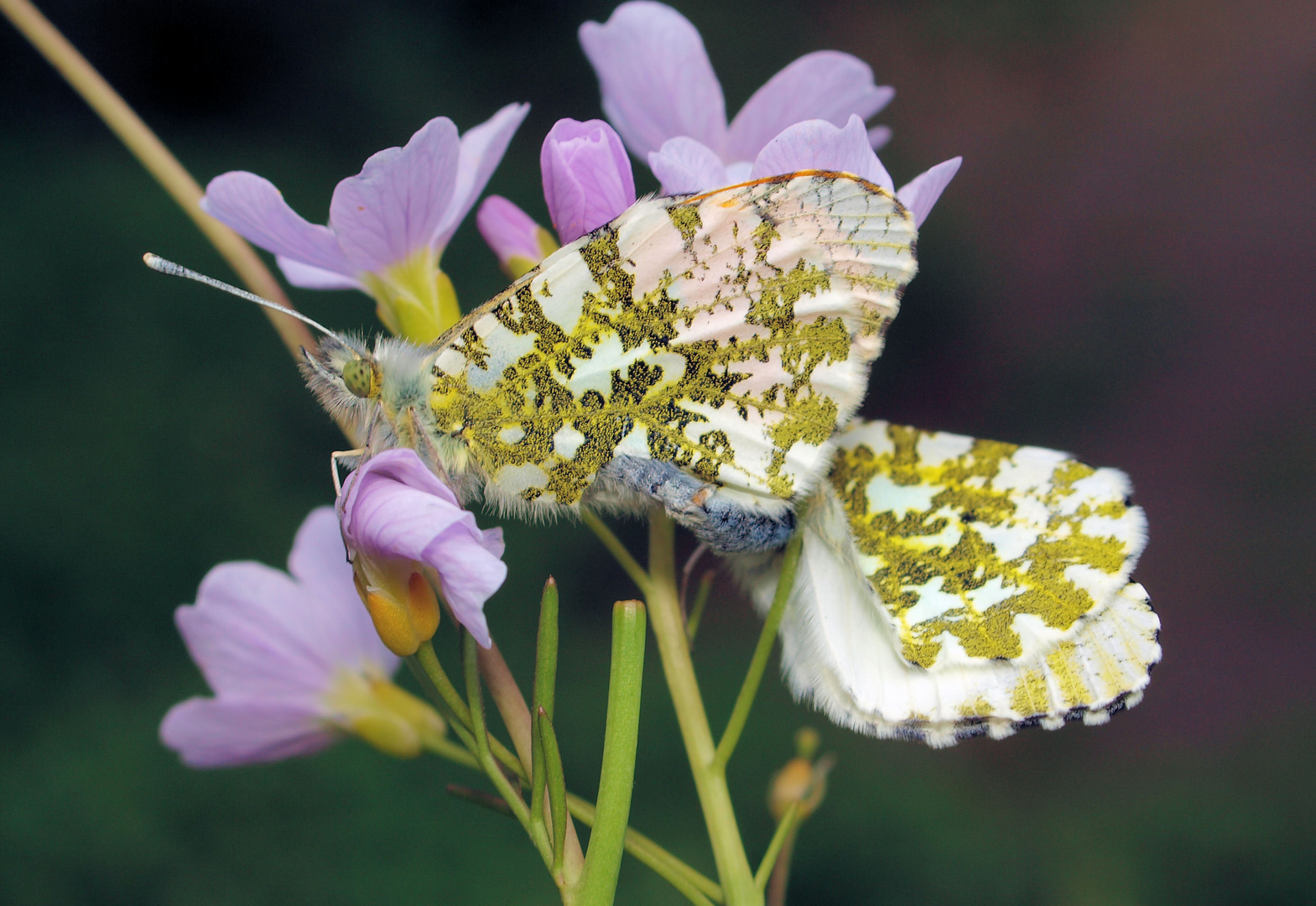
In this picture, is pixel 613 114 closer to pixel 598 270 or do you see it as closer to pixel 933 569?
pixel 598 270

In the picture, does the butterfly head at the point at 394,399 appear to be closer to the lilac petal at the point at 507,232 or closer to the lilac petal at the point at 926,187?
the lilac petal at the point at 507,232

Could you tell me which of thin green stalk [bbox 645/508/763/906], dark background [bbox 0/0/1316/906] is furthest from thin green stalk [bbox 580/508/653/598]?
dark background [bbox 0/0/1316/906]

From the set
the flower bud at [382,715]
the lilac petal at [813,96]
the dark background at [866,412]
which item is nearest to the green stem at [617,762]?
the flower bud at [382,715]

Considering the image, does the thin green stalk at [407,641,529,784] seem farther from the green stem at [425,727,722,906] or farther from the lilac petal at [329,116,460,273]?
the lilac petal at [329,116,460,273]

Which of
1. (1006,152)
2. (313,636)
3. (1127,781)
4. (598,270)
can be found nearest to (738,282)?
(598,270)

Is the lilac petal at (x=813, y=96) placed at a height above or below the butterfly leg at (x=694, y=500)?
above

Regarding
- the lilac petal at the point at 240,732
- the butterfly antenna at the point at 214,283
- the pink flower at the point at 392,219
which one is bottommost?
the lilac petal at the point at 240,732

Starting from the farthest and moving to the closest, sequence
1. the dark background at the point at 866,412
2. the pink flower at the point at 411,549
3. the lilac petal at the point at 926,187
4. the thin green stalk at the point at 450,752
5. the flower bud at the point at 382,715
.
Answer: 1. the dark background at the point at 866,412
2. the flower bud at the point at 382,715
3. the thin green stalk at the point at 450,752
4. the lilac petal at the point at 926,187
5. the pink flower at the point at 411,549
